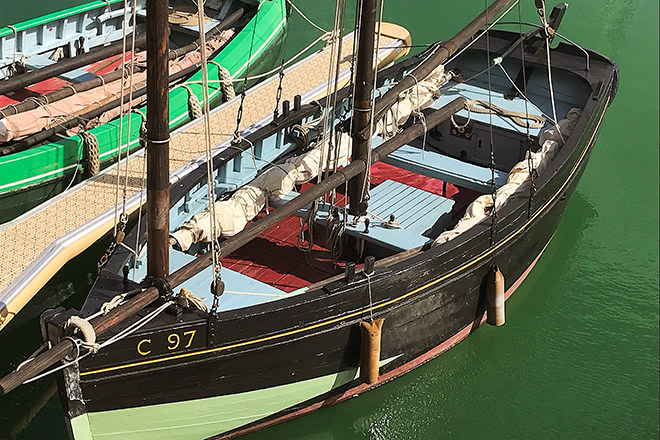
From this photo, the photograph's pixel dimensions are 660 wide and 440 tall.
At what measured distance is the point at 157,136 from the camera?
7.36 meters

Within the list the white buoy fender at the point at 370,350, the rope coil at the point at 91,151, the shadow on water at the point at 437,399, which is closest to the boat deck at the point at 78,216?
the rope coil at the point at 91,151

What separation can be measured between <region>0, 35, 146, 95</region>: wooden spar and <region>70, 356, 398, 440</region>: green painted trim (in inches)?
210

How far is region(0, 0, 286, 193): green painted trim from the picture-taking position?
38.5 feet

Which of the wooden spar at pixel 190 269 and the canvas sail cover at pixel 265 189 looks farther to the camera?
the canvas sail cover at pixel 265 189

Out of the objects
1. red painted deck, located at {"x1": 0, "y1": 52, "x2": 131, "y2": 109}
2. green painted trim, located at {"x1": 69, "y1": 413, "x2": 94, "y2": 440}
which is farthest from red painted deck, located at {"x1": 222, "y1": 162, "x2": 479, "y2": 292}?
red painted deck, located at {"x1": 0, "y1": 52, "x2": 131, "y2": 109}

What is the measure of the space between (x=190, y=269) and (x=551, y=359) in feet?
17.2

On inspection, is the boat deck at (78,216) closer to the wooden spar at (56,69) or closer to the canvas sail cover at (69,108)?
the canvas sail cover at (69,108)

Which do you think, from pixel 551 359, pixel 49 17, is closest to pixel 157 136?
pixel 551 359

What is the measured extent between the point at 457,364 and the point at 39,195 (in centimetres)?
594

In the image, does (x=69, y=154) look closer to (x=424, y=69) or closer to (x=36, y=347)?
(x=36, y=347)

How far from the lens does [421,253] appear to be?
936 cm

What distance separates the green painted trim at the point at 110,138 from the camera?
1173 cm

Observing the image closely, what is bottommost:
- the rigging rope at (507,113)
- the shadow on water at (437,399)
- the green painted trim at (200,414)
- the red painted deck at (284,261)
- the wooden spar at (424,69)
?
the shadow on water at (437,399)

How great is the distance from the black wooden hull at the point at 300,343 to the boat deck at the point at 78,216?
1.65m
